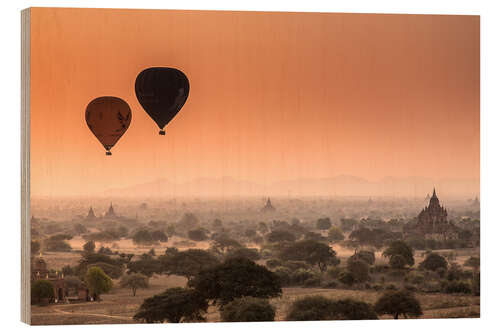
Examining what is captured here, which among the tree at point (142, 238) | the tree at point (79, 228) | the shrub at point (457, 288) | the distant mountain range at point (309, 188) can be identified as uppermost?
the distant mountain range at point (309, 188)

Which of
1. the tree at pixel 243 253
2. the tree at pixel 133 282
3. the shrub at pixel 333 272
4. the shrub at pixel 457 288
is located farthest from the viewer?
the shrub at pixel 457 288

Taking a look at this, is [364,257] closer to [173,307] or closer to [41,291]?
[173,307]

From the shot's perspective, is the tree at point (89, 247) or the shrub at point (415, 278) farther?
the shrub at point (415, 278)

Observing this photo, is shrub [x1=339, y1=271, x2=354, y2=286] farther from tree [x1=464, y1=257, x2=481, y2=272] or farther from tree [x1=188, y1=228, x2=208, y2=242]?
tree [x1=188, y1=228, x2=208, y2=242]

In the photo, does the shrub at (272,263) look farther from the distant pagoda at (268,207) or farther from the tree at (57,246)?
the tree at (57,246)

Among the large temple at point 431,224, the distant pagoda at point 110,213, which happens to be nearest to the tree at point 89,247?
the distant pagoda at point 110,213

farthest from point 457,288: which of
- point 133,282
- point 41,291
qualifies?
point 41,291
